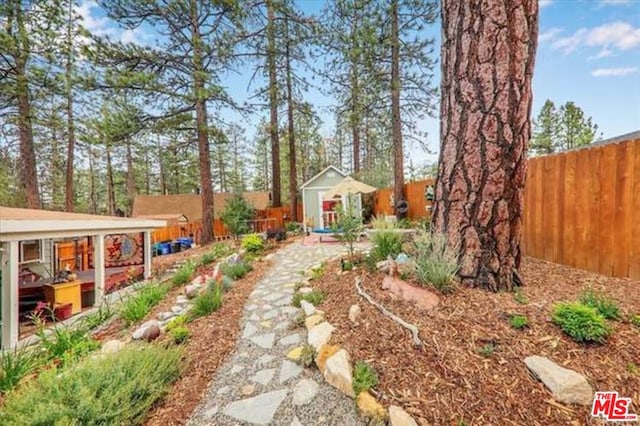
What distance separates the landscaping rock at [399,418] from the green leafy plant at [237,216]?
361 inches

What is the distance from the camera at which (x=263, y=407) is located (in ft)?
6.70

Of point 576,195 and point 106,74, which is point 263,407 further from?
point 106,74

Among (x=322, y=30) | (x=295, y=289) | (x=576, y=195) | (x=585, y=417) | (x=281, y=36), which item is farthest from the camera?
(x=281, y=36)

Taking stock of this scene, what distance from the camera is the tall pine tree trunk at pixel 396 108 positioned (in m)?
8.80

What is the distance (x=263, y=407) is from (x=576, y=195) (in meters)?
4.06

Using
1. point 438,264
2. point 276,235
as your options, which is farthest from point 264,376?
point 276,235

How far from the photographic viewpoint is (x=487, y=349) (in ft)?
6.35

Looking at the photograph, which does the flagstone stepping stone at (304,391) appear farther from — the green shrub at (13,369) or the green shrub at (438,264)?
the green shrub at (13,369)

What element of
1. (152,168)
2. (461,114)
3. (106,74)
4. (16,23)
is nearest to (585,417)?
(461,114)

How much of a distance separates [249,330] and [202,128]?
8170mm

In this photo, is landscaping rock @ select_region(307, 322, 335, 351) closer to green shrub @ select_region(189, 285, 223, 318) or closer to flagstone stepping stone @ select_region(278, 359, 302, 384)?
flagstone stepping stone @ select_region(278, 359, 302, 384)

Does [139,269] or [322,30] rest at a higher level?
[322,30]

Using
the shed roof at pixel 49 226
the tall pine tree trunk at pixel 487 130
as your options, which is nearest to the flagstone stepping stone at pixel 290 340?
the tall pine tree trunk at pixel 487 130

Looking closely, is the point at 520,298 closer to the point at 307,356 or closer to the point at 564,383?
the point at 564,383
